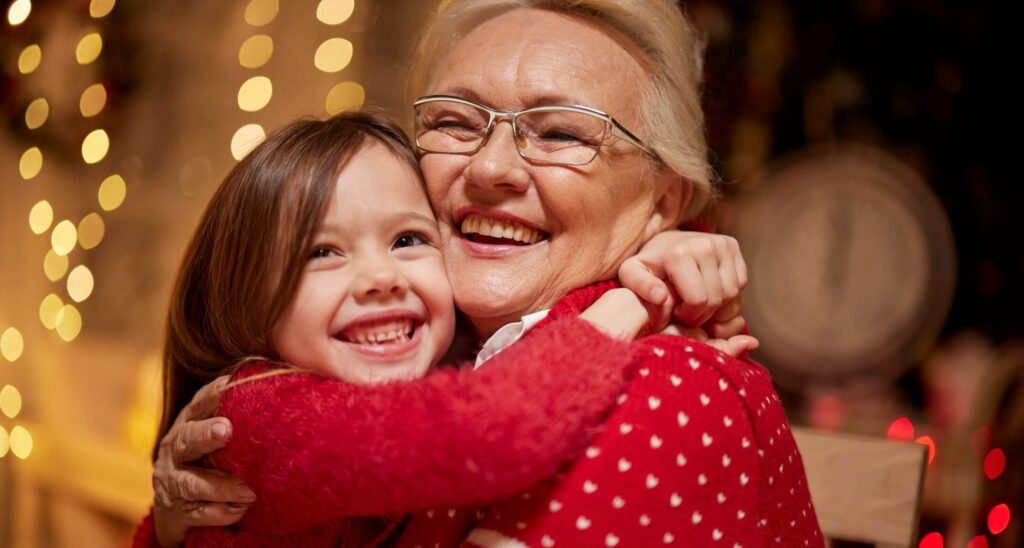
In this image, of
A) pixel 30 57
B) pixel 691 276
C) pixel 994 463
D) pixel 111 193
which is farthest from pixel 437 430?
pixel 111 193

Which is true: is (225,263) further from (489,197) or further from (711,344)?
(711,344)

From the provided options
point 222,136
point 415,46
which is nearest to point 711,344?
point 415,46

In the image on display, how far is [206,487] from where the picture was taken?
4.44ft

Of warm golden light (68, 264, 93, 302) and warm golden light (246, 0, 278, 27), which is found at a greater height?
warm golden light (246, 0, 278, 27)

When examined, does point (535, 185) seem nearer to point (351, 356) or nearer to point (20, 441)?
point (351, 356)

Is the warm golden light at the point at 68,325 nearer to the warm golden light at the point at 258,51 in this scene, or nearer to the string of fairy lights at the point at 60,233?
the string of fairy lights at the point at 60,233

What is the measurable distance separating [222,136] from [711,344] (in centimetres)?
252

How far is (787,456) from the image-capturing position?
125cm

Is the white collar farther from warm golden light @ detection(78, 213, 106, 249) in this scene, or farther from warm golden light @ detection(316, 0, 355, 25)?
warm golden light @ detection(78, 213, 106, 249)

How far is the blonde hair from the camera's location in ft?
4.90

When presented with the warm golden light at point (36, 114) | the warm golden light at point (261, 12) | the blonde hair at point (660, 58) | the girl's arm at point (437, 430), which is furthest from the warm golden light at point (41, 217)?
the girl's arm at point (437, 430)

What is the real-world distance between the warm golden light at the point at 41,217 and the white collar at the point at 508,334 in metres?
2.07

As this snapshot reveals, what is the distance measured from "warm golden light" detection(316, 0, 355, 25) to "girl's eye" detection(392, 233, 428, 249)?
194 centimetres

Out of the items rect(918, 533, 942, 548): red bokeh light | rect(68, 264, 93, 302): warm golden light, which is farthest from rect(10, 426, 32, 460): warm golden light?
rect(918, 533, 942, 548): red bokeh light
